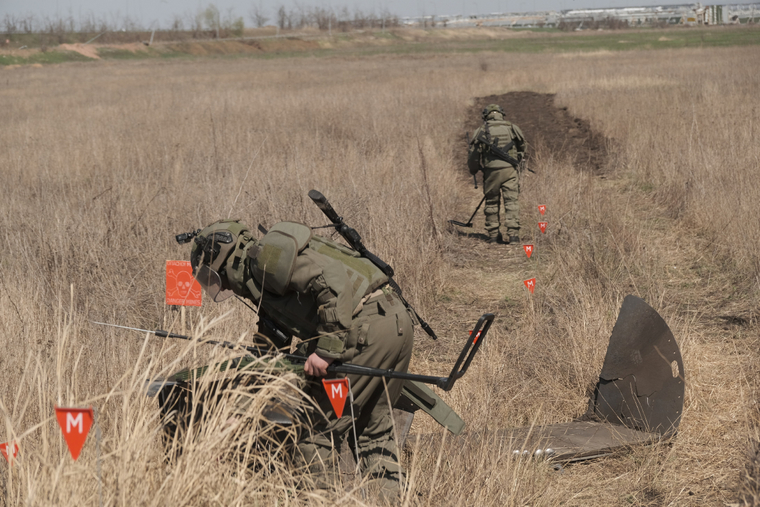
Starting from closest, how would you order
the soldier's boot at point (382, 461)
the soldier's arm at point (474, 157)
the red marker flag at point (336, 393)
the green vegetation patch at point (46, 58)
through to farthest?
the red marker flag at point (336, 393) < the soldier's boot at point (382, 461) < the soldier's arm at point (474, 157) < the green vegetation patch at point (46, 58)

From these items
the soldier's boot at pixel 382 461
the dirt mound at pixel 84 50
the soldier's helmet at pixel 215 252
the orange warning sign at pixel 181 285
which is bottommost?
the soldier's boot at pixel 382 461

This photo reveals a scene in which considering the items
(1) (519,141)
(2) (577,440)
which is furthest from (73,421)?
(1) (519,141)

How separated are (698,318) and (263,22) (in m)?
114

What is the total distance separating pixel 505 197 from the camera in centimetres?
788

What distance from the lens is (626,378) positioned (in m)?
3.75

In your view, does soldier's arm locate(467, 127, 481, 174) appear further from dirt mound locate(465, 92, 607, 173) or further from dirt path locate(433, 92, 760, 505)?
dirt mound locate(465, 92, 607, 173)

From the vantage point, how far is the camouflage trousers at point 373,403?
9.34ft

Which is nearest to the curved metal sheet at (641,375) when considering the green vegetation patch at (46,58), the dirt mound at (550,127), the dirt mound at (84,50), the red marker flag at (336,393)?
the red marker flag at (336,393)

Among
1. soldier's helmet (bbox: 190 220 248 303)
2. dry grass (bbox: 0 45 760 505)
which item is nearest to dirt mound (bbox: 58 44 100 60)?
dry grass (bbox: 0 45 760 505)

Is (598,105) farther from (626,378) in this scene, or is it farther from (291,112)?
(626,378)

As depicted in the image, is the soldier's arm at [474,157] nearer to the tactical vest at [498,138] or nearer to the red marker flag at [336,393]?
the tactical vest at [498,138]

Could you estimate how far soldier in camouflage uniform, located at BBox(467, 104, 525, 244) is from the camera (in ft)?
25.7

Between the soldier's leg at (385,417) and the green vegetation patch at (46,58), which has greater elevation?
the green vegetation patch at (46,58)

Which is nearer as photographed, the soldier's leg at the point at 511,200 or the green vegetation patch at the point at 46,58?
the soldier's leg at the point at 511,200
